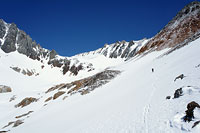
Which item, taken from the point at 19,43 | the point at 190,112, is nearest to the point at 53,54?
the point at 19,43

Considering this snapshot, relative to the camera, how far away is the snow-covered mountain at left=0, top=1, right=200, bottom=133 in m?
9.05

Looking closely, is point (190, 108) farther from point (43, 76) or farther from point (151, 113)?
point (43, 76)

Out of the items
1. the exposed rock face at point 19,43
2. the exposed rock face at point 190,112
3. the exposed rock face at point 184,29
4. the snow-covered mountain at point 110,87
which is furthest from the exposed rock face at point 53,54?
the exposed rock face at point 190,112

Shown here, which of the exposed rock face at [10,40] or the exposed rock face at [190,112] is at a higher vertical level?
the exposed rock face at [10,40]

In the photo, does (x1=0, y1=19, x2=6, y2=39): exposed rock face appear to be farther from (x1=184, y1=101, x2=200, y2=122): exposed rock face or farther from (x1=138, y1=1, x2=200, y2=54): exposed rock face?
(x1=184, y1=101, x2=200, y2=122): exposed rock face

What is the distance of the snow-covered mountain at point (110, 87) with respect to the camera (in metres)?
9.05

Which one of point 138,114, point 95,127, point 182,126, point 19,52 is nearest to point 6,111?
A: point 95,127

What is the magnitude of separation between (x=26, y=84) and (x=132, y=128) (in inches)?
3155

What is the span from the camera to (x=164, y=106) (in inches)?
360

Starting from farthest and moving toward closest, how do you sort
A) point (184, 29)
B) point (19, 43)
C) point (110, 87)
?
point (19, 43)
point (184, 29)
point (110, 87)

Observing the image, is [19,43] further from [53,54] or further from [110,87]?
[110,87]

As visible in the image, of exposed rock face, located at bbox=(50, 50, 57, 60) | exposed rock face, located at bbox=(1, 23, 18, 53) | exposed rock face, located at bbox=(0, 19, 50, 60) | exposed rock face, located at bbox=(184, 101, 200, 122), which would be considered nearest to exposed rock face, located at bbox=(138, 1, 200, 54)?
exposed rock face, located at bbox=(184, 101, 200, 122)

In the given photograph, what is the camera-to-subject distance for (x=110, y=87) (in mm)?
25594

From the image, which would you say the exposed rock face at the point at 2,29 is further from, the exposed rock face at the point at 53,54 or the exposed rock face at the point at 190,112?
the exposed rock face at the point at 190,112
